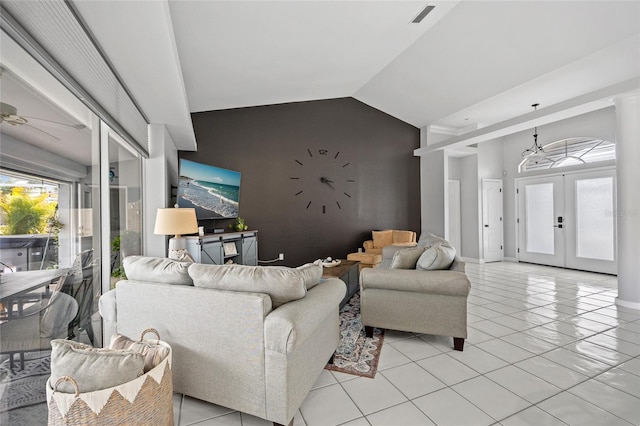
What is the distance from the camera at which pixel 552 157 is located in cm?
656

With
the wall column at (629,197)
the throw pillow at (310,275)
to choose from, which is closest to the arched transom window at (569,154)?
the wall column at (629,197)

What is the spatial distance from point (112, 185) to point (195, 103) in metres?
2.53

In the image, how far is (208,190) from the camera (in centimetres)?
452

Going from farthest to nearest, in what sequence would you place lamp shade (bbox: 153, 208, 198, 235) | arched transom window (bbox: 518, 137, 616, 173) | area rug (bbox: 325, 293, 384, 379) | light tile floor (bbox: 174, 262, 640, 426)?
arched transom window (bbox: 518, 137, 616, 173), lamp shade (bbox: 153, 208, 198, 235), area rug (bbox: 325, 293, 384, 379), light tile floor (bbox: 174, 262, 640, 426)

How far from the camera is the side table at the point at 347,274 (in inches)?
152

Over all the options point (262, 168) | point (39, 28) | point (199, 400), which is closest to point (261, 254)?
point (262, 168)

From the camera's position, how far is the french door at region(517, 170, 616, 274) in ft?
18.6

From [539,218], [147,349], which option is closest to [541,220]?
[539,218]

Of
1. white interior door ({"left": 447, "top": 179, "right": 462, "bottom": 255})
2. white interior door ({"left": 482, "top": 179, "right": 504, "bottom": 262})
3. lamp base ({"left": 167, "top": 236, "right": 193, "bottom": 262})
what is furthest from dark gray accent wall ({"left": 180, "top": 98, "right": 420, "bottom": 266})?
lamp base ({"left": 167, "top": 236, "right": 193, "bottom": 262})

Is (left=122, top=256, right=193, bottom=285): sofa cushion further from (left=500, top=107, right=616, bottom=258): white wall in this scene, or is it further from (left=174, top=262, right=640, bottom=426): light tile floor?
(left=500, top=107, right=616, bottom=258): white wall

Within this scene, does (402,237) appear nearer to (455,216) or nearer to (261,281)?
(455,216)

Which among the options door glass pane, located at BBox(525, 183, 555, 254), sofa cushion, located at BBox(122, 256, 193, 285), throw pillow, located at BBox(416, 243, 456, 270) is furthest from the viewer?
door glass pane, located at BBox(525, 183, 555, 254)

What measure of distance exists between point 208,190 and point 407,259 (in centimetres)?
303

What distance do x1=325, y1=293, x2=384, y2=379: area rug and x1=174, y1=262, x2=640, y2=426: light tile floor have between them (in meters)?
0.07
